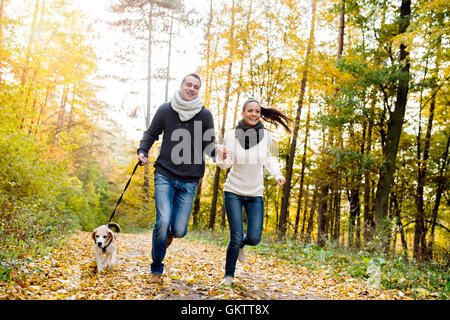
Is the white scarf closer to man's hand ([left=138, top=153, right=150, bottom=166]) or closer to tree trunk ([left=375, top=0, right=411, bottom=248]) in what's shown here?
man's hand ([left=138, top=153, right=150, bottom=166])

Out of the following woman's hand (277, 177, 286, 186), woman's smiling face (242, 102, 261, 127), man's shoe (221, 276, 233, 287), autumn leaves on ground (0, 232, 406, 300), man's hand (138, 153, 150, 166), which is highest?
woman's smiling face (242, 102, 261, 127)

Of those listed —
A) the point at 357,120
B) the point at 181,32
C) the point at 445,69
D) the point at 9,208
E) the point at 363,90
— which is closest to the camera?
the point at 9,208

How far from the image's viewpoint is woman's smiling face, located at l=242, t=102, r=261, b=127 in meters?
4.84

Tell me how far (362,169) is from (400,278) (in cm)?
695

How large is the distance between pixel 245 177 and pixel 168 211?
3.59 feet

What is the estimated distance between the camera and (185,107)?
185 inches

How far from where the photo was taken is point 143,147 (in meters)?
4.81

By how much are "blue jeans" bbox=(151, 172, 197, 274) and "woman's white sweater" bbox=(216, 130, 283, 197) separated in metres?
0.53

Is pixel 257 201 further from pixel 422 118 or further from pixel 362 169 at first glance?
pixel 422 118

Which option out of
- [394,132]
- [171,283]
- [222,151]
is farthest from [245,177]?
[394,132]

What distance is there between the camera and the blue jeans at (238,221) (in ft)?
15.1

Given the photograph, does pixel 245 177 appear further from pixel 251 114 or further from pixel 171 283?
pixel 171 283

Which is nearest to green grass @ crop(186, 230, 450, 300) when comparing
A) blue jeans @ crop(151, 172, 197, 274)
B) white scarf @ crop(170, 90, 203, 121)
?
blue jeans @ crop(151, 172, 197, 274)
